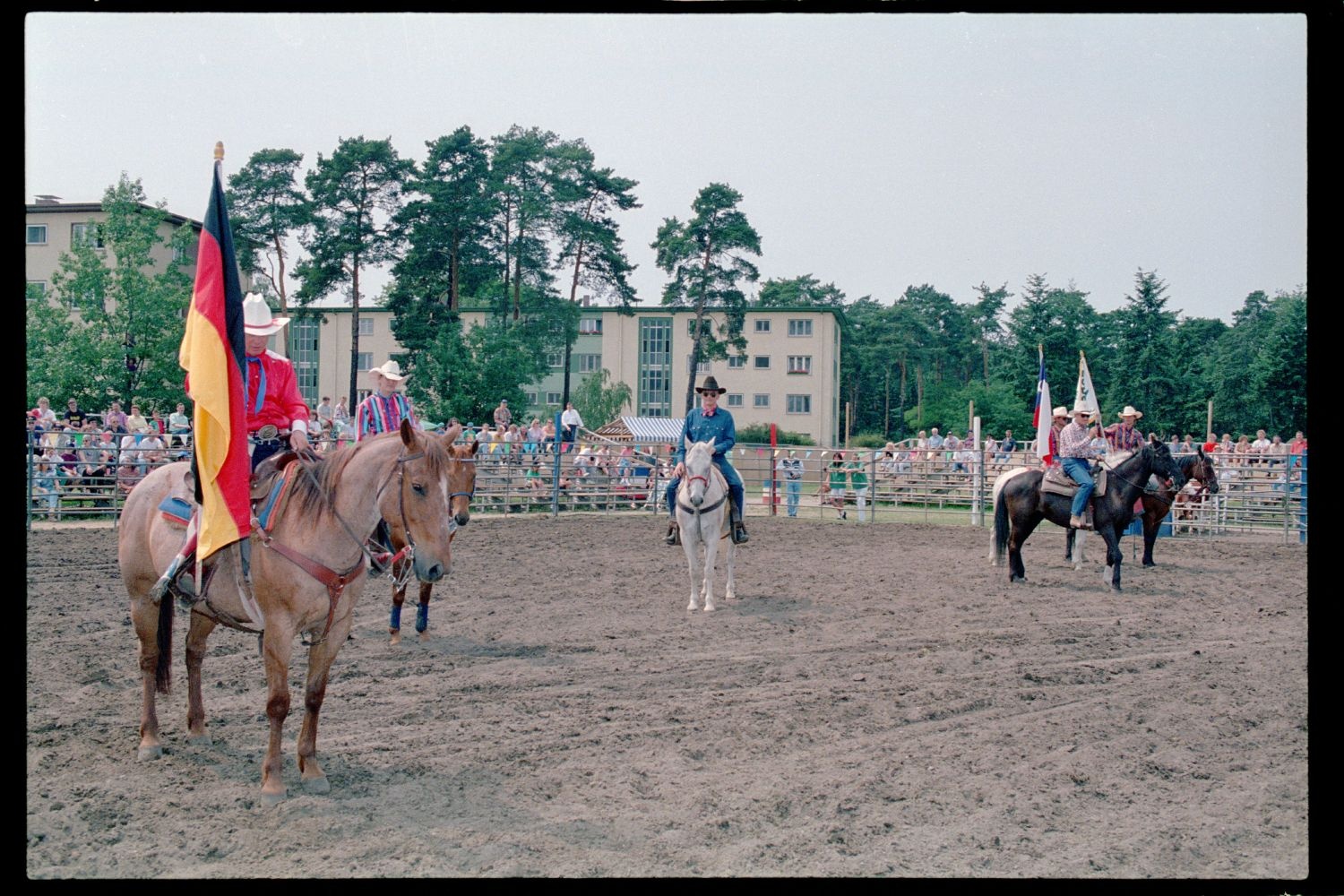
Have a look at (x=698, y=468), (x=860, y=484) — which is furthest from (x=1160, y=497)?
(x=860, y=484)

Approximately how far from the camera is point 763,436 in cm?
5484

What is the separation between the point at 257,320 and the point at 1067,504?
11.1 m

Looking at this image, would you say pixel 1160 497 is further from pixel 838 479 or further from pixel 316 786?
pixel 316 786

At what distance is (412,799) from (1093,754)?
4.02 m

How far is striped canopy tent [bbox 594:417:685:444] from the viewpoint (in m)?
46.4

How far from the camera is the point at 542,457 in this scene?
21594 millimetres

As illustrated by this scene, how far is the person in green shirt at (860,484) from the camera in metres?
22.8

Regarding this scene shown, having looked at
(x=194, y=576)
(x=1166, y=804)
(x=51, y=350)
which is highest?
(x=51, y=350)

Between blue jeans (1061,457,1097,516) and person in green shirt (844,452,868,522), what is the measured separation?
30.9ft

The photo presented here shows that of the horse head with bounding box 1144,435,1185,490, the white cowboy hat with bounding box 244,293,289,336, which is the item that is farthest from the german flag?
the horse head with bounding box 1144,435,1185,490
